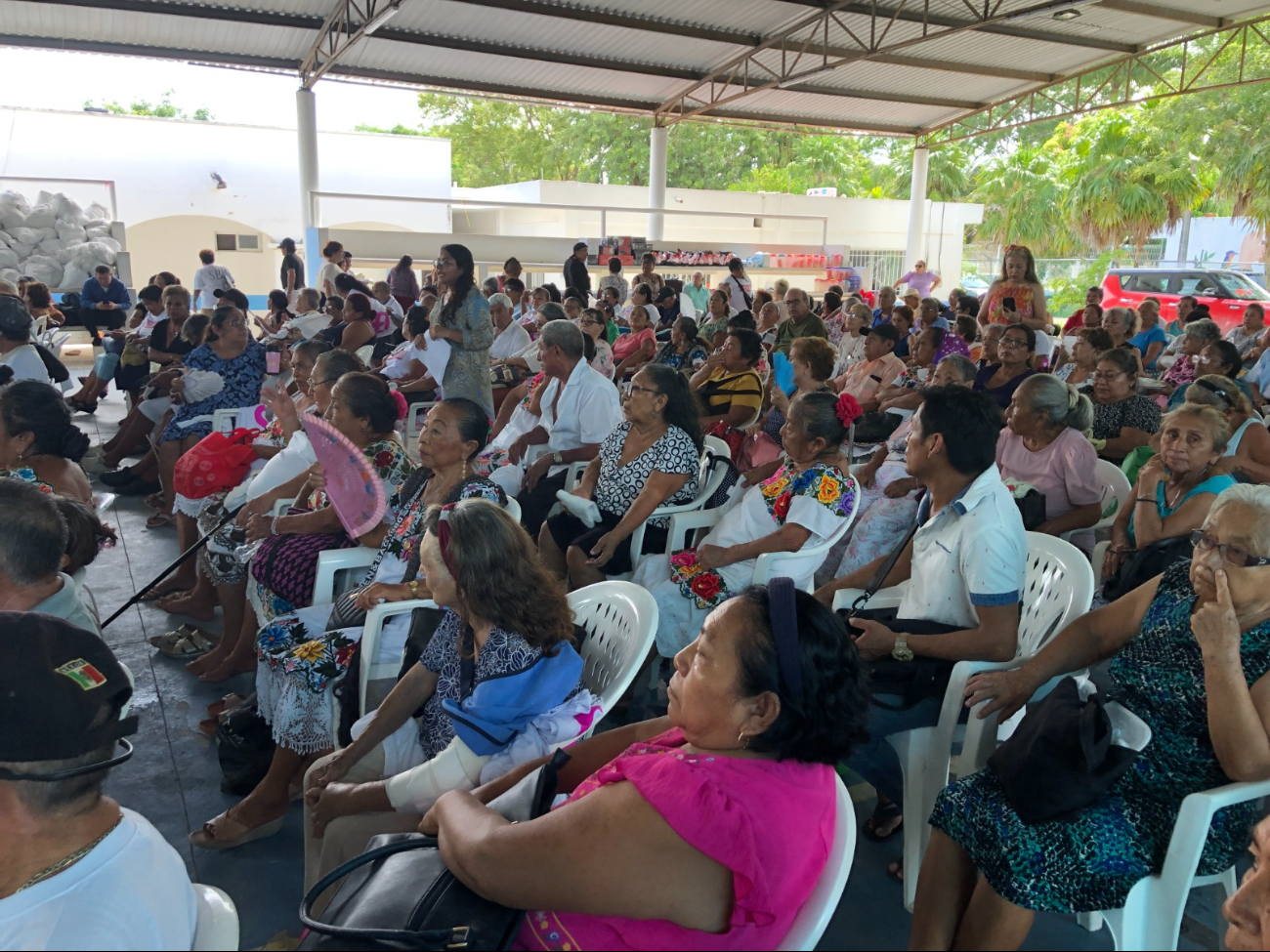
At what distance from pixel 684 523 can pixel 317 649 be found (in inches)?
57.2

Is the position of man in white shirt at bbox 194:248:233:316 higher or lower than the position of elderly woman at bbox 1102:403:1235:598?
higher

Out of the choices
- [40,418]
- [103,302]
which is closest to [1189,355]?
[40,418]

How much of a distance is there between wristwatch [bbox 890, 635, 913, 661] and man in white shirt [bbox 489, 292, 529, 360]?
5.35 metres

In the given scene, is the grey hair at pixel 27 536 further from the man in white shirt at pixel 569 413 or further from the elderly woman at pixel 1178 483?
the elderly woman at pixel 1178 483

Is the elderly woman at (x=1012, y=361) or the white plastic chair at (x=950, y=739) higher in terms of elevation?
the elderly woman at (x=1012, y=361)

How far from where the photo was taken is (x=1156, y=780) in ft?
5.83

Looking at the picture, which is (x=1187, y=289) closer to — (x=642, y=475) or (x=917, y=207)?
(x=917, y=207)

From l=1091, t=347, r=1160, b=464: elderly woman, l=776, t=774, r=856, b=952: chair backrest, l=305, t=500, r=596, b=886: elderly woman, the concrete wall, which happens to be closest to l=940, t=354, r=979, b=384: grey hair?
l=1091, t=347, r=1160, b=464: elderly woman

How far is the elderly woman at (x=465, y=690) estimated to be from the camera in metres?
1.88

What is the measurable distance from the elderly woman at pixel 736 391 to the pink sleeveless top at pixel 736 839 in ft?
11.3

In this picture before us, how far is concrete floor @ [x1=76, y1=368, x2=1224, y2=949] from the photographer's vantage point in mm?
2068

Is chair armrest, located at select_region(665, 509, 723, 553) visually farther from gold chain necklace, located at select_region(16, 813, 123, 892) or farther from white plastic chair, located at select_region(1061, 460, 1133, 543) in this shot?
gold chain necklace, located at select_region(16, 813, 123, 892)

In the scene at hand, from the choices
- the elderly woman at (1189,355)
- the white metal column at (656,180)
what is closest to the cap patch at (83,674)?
the elderly woman at (1189,355)

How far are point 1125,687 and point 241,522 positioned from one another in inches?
112
